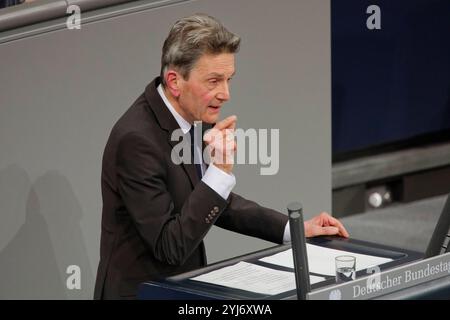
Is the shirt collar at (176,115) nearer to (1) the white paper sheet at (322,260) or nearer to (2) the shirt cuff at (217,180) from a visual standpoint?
(2) the shirt cuff at (217,180)

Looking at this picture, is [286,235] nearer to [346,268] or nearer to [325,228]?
[325,228]

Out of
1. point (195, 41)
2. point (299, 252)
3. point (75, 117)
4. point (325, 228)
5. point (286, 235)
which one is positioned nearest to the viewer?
point (299, 252)

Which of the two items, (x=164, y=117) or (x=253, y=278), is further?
(x=164, y=117)

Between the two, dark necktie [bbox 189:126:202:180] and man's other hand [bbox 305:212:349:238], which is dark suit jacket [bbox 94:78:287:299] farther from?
man's other hand [bbox 305:212:349:238]

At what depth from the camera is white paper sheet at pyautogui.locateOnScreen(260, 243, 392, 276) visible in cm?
255

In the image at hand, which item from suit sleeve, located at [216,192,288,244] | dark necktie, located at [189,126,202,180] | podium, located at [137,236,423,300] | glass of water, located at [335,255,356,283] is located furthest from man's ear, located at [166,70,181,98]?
glass of water, located at [335,255,356,283]

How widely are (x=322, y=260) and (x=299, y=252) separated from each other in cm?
47

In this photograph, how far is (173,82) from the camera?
2.84m

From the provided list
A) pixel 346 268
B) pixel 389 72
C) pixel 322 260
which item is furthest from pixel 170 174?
pixel 389 72

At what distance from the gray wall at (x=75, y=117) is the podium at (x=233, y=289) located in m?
1.23

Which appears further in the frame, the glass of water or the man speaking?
the man speaking

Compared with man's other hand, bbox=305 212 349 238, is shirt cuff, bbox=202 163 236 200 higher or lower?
higher

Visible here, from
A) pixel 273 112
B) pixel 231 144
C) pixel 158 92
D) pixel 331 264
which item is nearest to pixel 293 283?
pixel 331 264

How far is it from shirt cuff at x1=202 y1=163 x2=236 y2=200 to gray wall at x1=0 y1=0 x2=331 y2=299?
3.84 feet
